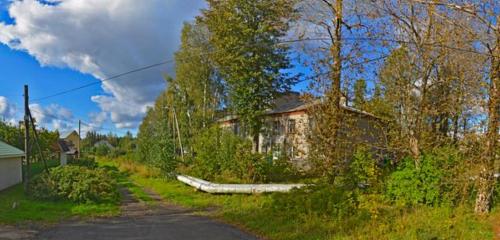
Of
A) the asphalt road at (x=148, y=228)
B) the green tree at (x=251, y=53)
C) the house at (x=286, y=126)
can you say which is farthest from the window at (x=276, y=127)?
the asphalt road at (x=148, y=228)

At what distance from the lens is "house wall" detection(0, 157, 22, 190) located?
1939 cm

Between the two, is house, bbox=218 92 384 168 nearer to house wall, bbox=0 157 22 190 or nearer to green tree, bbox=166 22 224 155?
green tree, bbox=166 22 224 155

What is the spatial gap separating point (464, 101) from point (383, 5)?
14.8ft

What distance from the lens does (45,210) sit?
1239cm

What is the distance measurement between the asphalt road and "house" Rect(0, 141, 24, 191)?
37.0 ft

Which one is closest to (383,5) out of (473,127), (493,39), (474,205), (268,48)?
(493,39)

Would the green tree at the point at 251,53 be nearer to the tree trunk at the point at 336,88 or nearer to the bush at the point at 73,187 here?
the tree trunk at the point at 336,88

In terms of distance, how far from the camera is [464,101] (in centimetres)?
1074

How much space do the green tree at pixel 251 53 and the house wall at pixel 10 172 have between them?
14279mm

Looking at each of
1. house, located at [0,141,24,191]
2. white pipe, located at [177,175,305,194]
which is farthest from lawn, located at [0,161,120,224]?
house, located at [0,141,24,191]

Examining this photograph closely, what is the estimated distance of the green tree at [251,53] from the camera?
24500 mm

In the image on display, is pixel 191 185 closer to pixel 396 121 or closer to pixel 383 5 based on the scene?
pixel 396 121

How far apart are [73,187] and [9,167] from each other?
9.44m

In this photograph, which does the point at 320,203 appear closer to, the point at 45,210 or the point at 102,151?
the point at 45,210
